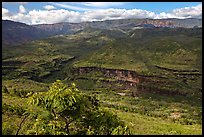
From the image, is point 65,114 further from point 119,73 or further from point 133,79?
point 119,73

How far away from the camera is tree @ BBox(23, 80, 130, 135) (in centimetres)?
718

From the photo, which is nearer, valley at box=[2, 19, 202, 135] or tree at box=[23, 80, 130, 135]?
tree at box=[23, 80, 130, 135]

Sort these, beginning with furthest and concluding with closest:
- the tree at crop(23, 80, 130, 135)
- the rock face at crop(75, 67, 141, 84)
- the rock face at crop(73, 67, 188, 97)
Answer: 1. the rock face at crop(75, 67, 141, 84)
2. the rock face at crop(73, 67, 188, 97)
3. the tree at crop(23, 80, 130, 135)

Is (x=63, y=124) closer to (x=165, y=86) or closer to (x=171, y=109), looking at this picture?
(x=171, y=109)

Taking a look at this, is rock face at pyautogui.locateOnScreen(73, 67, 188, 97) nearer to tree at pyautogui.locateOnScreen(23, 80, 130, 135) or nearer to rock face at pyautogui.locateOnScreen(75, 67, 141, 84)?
rock face at pyautogui.locateOnScreen(75, 67, 141, 84)

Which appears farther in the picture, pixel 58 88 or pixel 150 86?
pixel 150 86

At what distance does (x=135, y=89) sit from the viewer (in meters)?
96.0

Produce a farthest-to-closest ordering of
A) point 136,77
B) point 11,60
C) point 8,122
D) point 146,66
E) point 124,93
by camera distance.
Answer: point 11,60 < point 146,66 < point 136,77 < point 124,93 < point 8,122

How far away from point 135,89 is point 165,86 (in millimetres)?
9016

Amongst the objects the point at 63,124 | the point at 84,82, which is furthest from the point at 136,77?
the point at 63,124

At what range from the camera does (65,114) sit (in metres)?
7.60

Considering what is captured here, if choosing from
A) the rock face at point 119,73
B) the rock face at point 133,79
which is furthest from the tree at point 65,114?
the rock face at point 119,73

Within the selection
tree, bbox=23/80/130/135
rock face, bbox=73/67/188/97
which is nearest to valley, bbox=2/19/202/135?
rock face, bbox=73/67/188/97

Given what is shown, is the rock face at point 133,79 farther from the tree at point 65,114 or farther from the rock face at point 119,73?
the tree at point 65,114
